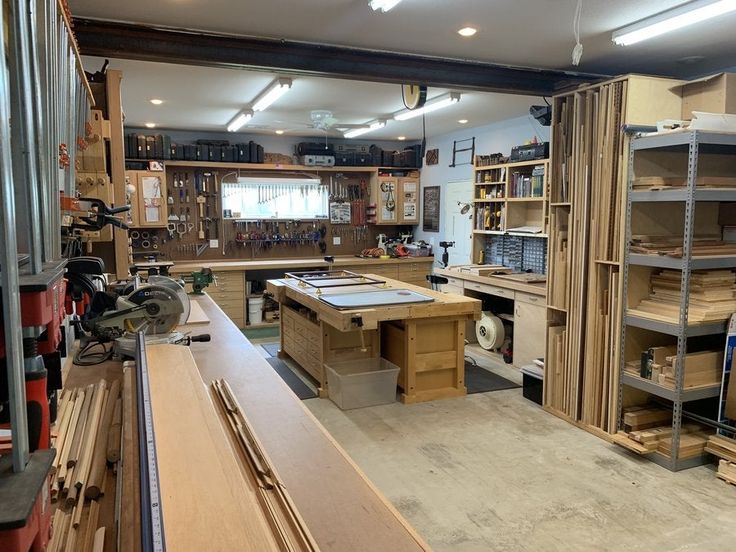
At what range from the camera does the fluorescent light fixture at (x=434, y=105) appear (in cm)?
492

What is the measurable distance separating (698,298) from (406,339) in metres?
2.11

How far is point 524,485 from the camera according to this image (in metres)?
3.18

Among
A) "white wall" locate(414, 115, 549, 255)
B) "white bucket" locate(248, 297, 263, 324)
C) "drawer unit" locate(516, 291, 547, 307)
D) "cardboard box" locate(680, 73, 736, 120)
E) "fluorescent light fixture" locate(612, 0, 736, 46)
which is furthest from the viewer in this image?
"white bucket" locate(248, 297, 263, 324)

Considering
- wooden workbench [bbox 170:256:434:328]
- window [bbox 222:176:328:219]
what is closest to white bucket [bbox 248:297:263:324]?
wooden workbench [bbox 170:256:434:328]

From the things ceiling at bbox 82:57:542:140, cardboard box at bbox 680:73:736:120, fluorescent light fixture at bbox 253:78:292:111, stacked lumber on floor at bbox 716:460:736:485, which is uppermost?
ceiling at bbox 82:57:542:140

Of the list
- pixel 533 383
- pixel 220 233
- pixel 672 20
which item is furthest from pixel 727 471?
pixel 220 233

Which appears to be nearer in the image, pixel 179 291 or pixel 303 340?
pixel 179 291

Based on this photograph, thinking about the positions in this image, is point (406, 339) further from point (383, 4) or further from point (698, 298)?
point (383, 4)

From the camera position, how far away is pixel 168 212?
754cm

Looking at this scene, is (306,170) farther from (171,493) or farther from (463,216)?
(171,493)

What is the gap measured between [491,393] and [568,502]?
181cm

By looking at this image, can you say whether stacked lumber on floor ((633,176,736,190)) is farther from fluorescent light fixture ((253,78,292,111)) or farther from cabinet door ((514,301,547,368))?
fluorescent light fixture ((253,78,292,111))

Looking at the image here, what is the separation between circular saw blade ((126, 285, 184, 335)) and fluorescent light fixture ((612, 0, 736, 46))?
10.2ft

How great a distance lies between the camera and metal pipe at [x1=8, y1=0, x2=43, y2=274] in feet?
3.46
